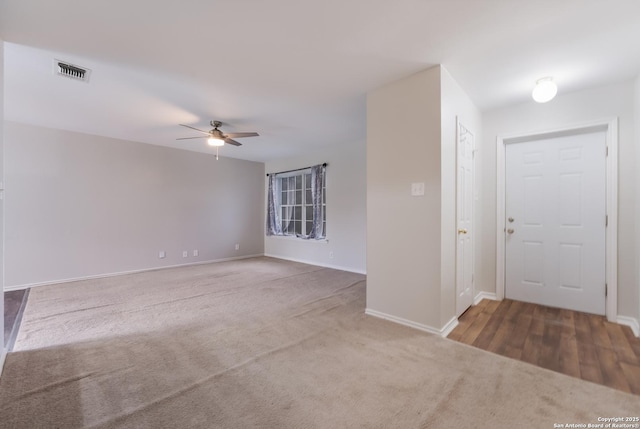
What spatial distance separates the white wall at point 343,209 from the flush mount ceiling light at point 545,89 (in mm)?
2726

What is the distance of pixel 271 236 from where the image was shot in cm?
689

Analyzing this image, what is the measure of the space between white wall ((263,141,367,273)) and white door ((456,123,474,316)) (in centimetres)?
207

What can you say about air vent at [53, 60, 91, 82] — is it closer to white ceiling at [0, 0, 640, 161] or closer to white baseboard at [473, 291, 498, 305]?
white ceiling at [0, 0, 640, 161]

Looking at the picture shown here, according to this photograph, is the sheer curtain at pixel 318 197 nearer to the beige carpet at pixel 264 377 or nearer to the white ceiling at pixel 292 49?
the white ceiling at pixel 292 49

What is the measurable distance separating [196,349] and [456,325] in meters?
2.45

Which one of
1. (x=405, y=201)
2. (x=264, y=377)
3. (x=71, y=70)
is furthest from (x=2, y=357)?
(x=405, y=201)

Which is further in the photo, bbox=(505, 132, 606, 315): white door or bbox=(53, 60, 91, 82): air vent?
bbox=(505, 132, 606, 315): white door

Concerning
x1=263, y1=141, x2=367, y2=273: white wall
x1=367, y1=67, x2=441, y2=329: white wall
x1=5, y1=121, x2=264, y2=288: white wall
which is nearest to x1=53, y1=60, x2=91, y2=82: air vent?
x1=5, y1=121, x2=264, y2=288: white wall

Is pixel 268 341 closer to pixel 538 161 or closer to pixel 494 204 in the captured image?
pixel 494 204

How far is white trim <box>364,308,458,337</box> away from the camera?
7.91 ft

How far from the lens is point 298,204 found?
6.40 meters

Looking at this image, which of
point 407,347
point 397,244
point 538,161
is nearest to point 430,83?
point 397,244

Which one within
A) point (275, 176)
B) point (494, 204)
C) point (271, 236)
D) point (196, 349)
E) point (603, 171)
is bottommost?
point (196, 349)

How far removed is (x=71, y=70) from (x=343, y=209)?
13.9ft
